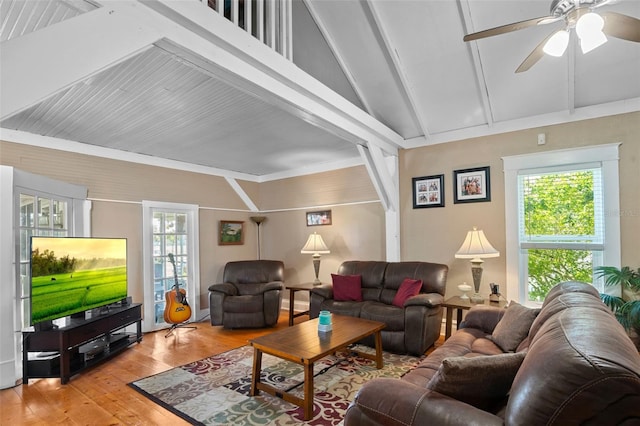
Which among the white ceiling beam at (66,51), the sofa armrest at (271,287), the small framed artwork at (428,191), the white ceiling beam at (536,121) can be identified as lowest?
the sofa armrest at (271,287)

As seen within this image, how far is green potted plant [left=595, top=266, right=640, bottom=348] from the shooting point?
2855 millimetres

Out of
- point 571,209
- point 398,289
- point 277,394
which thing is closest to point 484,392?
point 277,394

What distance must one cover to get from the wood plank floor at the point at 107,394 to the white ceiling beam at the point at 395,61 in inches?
138

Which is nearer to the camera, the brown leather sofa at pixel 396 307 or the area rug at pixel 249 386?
the area rug at pixel 249 386

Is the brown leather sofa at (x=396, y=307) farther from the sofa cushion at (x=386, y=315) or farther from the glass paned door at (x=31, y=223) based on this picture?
the glass paned door at (x=31, y=223)

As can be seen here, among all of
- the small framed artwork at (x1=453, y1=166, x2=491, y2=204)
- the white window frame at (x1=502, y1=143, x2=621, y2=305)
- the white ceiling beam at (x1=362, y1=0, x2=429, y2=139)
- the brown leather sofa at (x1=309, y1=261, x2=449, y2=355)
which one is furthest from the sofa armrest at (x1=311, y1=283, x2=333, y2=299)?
the white ceiling beam at (x1=362, y1=0, x2=429, y2=139)

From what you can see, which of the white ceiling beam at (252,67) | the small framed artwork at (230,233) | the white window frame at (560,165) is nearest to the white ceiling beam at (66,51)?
the white ceiling beam at (252,67)

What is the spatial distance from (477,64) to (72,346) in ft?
15.2

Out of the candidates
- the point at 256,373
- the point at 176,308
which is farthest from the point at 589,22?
the point at 176,308

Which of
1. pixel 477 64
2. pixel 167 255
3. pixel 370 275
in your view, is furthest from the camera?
pixel 167 255

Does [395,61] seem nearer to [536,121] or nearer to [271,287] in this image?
[536,121]

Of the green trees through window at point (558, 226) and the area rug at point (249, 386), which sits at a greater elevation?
the green trees through window at point (558, 226)

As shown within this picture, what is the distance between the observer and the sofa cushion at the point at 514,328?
222 centimetres

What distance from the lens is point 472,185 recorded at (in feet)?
13.3
